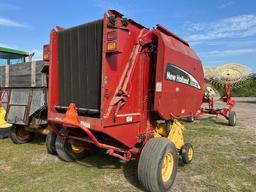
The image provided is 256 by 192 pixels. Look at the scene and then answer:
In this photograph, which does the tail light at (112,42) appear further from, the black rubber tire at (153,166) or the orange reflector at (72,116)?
the black rubber tire at (153,166)

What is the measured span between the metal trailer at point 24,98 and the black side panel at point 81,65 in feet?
5.17

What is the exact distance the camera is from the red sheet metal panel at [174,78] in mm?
4590

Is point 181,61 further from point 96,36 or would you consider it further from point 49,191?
point 49,191

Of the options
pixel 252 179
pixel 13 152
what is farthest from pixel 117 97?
pixel 13 152

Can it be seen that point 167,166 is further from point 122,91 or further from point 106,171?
point 122,91

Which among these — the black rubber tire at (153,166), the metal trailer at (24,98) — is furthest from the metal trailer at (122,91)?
the metal trailer at (24,98)

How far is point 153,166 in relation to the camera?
3.92 metres

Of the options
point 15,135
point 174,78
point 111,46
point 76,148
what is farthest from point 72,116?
point 15,135

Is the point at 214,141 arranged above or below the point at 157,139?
below

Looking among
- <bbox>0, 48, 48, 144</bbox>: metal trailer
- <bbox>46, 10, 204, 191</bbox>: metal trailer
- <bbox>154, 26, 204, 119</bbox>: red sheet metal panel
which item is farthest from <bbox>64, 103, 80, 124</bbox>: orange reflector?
<bbox>0, 48, 48, 144</bbox>: metal trailer

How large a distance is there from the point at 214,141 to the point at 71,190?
15.4ft

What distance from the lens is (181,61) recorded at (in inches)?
205

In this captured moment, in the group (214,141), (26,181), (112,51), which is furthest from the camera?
(214,141)

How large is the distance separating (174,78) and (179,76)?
0.81 feet
